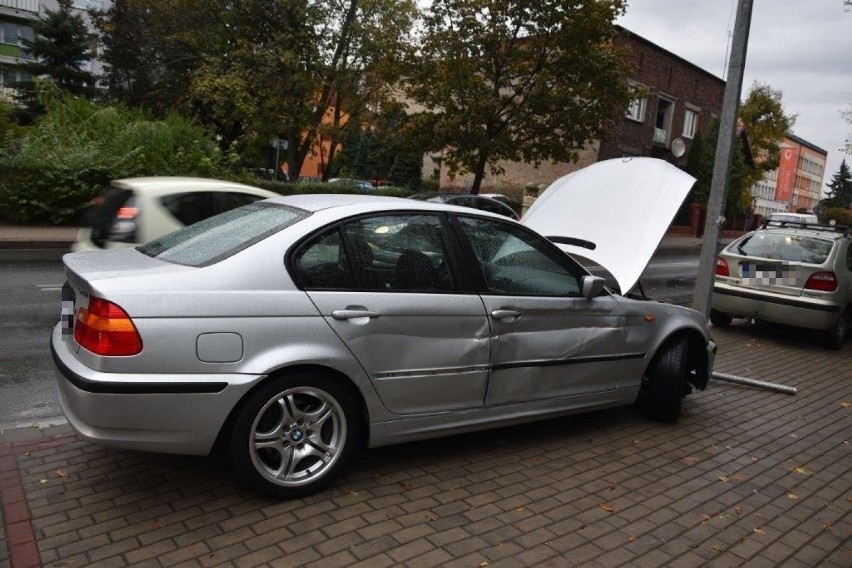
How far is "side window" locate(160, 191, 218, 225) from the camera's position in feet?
23.2

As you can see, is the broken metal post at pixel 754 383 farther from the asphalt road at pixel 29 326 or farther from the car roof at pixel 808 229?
the car roof at pixel 808 229

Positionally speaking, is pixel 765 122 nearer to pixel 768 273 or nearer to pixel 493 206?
pixel 493 206

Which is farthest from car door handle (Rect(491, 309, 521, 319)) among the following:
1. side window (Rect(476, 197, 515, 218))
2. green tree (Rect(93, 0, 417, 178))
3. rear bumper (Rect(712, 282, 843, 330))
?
green tree (Rect(93, 0, 417, 178))

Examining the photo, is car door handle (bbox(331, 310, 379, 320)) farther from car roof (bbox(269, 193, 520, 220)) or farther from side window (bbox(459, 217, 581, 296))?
side window (bbox(459, 217, 581, 296))

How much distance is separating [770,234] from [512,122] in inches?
516

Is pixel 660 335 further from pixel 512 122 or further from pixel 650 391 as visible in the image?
pixel 512 122

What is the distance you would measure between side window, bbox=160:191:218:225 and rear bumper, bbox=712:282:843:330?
676 cm

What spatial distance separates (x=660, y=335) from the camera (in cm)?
509

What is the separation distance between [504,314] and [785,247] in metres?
6.60

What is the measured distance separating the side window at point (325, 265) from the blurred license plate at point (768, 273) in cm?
716

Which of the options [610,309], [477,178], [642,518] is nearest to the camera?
[642,518]

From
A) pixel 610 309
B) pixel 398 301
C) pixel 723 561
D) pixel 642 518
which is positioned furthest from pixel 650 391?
pixel 398 301

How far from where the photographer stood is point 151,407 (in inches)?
124

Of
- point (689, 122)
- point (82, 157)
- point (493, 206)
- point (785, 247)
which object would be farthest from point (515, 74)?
point (689, 122)
